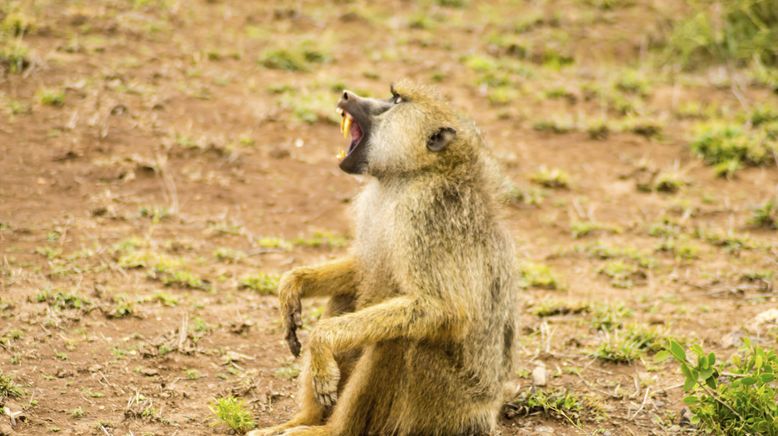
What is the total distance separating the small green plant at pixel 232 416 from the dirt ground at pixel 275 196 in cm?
6

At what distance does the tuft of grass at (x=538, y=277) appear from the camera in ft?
20.3

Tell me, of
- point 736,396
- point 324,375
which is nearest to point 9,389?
point 324,375

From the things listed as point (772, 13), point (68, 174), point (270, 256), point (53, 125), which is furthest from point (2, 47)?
point (772, 13)

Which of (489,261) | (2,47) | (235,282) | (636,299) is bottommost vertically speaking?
(636,299)

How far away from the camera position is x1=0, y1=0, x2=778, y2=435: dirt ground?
4.76 meters

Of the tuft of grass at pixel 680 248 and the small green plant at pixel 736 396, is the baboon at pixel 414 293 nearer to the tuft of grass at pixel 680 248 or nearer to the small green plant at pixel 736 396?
the small green plant at pixel 736 396

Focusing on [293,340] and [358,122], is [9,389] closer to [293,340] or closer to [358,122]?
[293,340]

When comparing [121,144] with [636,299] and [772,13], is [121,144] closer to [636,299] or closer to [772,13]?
[636,299]

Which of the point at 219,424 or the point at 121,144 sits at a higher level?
the point at 121,144

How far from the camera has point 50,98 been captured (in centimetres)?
729

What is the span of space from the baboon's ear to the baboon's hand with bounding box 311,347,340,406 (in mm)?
1105

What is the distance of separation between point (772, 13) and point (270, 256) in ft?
21.9

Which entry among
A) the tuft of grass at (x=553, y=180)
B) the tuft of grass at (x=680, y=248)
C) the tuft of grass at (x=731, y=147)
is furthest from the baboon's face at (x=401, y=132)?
the tuft of grass at (x=731, y=147)

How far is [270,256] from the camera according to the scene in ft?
20.5
